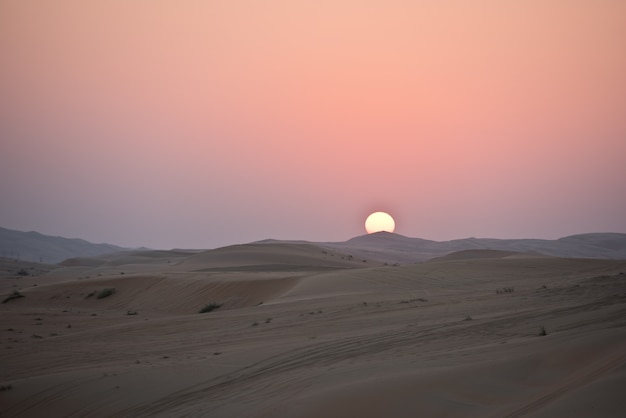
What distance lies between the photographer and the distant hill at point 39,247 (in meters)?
145

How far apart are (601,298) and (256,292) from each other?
13934 mm

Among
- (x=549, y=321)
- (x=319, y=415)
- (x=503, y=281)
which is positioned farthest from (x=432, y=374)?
(x=503, y=281)

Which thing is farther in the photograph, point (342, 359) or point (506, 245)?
point (506, 245)

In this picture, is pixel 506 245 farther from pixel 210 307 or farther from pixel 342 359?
pixel 342 359

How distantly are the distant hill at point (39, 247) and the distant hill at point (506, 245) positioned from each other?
257 ft

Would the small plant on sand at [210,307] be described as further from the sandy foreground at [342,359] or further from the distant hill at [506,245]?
the distant hill at [506,245]

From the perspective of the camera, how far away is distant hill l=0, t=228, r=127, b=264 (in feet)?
477

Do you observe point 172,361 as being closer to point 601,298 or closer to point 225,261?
point 601,298

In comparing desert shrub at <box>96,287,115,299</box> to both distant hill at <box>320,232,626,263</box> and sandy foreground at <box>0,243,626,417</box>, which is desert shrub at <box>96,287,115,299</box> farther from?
distant hill at <box>320,232,626,263</box>

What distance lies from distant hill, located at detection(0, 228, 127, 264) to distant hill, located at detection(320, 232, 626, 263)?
78.5 metres

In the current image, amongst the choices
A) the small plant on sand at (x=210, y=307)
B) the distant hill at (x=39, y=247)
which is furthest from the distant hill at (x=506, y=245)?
the distant hill at (x=39, y=247)

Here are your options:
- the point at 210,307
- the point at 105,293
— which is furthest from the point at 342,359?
the point at 105,293

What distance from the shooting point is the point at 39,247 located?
158 meters

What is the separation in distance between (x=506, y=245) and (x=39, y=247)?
380 feet
